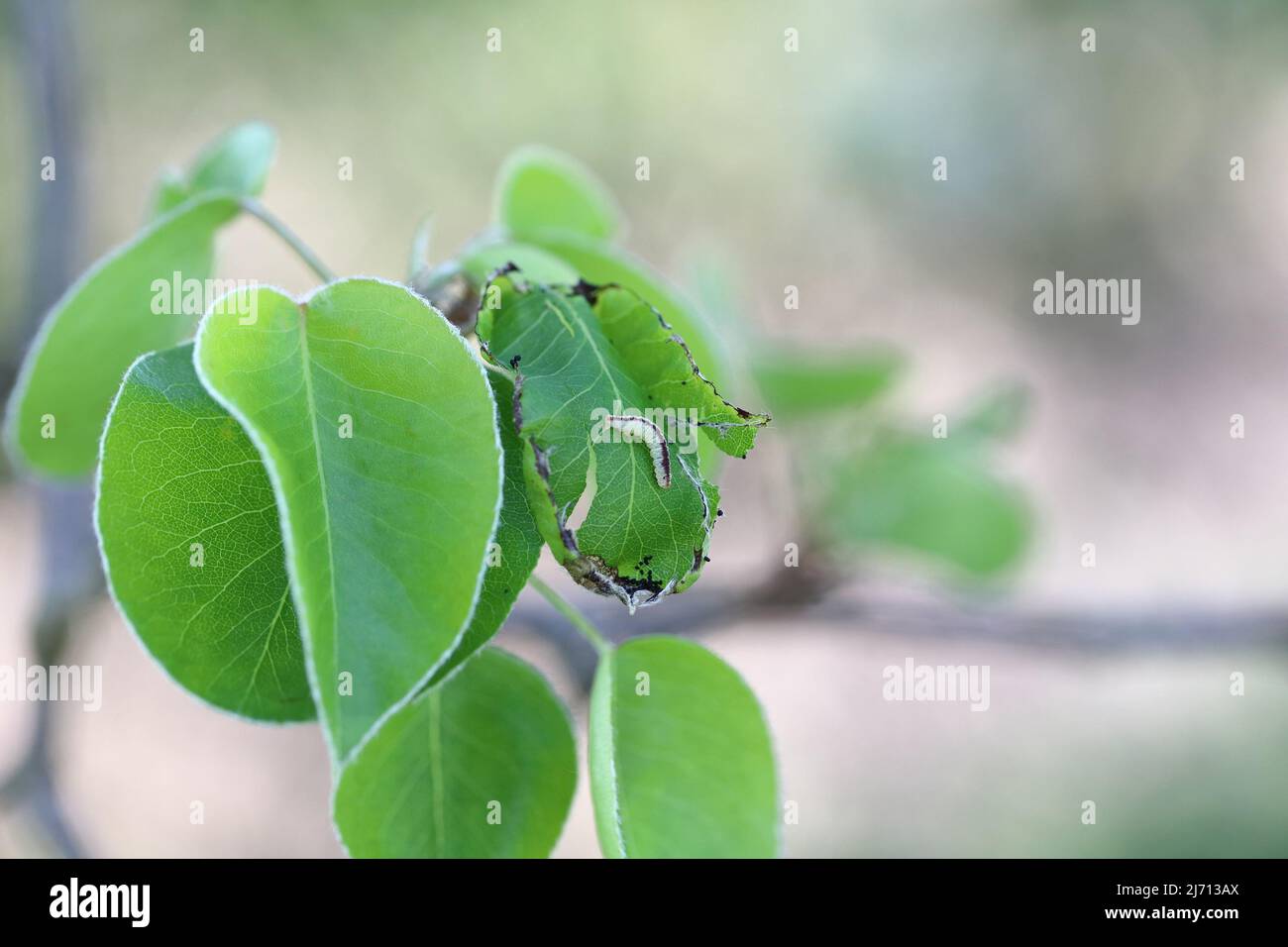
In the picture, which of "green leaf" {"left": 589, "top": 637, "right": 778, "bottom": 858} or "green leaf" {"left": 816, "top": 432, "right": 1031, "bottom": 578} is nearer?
"green leaf" {"left": 589, "top": 637, "right": 778, "bottom": 858}

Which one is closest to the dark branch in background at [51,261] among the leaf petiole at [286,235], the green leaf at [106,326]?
the green leaf at [106,326]

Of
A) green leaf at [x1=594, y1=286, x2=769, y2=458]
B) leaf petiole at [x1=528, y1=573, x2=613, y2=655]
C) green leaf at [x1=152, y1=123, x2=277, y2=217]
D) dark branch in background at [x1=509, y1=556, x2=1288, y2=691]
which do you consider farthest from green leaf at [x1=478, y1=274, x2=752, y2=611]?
dark branch in background at [x1=509, y1=556, x2=1288, y2=691]

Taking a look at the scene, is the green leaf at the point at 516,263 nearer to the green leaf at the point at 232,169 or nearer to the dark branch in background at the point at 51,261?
the green leaf at the point at 232,169

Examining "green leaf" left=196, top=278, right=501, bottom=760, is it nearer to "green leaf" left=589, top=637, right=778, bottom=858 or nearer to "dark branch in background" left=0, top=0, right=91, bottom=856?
"green leaf" left=589, top=637, right=778, bottom=858

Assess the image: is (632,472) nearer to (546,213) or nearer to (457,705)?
(457,705)

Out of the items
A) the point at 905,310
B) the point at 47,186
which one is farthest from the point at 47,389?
the point at 905,310

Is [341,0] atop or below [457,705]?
atop
